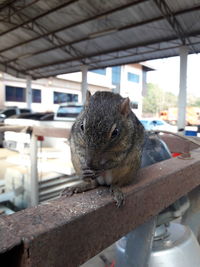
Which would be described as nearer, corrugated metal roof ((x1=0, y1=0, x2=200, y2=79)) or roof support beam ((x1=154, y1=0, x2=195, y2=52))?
roof support beam ((x1=154, y1=0, x2=195, y2=52))

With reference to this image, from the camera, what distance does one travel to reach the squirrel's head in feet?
2.35

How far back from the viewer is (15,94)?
736 inches

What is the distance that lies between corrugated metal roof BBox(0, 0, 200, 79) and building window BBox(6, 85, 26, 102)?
Result: 6103 mm

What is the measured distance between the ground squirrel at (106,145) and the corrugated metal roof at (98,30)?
6515mm

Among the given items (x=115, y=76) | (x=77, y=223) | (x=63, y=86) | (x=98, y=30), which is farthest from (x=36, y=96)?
(x=77, y=223)

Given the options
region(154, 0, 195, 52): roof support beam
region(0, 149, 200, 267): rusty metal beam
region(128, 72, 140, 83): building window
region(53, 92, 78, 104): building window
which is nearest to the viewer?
region(0, 149, 200, 267): rusty metal beam

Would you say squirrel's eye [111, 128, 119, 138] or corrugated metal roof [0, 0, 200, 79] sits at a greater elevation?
corrugated metal roof [0, 0, 200, 79]

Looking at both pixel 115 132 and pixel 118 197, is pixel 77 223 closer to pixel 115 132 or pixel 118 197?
pixel 118 197

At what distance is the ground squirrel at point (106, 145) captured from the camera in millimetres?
718

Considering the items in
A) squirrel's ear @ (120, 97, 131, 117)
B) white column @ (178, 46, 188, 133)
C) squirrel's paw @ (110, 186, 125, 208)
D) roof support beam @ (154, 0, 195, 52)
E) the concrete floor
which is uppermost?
roof support beam @ (154, 0, 195, 52)

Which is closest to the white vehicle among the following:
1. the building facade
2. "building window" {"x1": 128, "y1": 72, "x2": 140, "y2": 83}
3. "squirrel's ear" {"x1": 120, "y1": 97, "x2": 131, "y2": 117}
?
"squirrel's ear" {"x1": 120, "y1": 97, "x2": 131, "y2": 117}

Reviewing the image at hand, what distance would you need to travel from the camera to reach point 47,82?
19578 mm

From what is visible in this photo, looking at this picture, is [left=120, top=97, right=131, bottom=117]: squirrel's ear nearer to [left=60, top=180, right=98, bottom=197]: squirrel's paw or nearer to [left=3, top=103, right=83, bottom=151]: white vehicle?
[left=60, top=180, right=98, bottom=197]: squirrel's paw

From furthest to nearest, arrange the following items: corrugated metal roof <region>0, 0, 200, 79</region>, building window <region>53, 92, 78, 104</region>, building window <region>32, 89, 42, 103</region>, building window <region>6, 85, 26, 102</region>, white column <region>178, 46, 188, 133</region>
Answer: building window <region>53, 92, 78, 104</region>
building window <region>32, 89, 42, 103</region>
building window <region>6, 85, 26, 102</region>
white column <region>178, 46, 188, 133</region>
corrugated metal roof <region>0, 0, 200, 79</region>
